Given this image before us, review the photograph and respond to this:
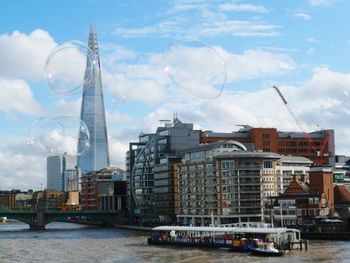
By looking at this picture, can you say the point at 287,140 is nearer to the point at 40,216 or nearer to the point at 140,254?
the point at 40,216

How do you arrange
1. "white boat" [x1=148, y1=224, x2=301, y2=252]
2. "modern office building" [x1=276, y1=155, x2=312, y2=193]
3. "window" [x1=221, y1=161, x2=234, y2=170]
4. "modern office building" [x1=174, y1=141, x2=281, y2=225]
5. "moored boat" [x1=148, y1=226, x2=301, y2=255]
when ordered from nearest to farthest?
"moored boat" [x1=148, y1=226, x2=301, y2=255], "white boat" [x1=148, y1=224, x2=301, y2=252], "modern office building" [x1=174, y1=141, x2=281, y2=225], "window" [x1=221, y1=161, x2=234, y2=170], "modern office building" [x1=276, y1=155, x2=312, y2=193]

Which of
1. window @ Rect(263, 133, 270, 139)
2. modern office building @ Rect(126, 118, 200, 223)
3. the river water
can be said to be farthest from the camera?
window @ Rect(263, 133, 270, 139)

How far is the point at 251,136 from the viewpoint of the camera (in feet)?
584

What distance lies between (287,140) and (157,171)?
5123cm

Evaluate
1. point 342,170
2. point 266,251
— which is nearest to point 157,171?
point 342,170

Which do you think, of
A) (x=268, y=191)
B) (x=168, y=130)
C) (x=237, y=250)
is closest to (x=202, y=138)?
(x=168, y=130)

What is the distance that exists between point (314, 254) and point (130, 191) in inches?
3823

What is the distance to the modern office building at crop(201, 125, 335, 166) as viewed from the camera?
583 feet

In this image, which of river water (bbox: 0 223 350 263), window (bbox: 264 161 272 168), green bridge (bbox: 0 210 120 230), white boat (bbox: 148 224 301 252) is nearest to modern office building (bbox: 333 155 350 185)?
window (bbox: 264 161 272 168)

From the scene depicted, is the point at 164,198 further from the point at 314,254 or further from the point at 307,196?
the point at 314,254

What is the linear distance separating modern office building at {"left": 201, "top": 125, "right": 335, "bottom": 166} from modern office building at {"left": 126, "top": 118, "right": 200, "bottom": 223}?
737 inches

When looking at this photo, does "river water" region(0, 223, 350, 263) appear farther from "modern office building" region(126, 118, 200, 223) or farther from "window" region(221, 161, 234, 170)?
Answer: "modern office building" region(126, 118, 200, 223)

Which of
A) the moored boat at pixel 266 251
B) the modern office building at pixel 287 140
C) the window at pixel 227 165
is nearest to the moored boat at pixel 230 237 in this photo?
the moored boat at pixel 266 251

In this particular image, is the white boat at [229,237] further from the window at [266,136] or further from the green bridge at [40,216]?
the window at [266,136]
